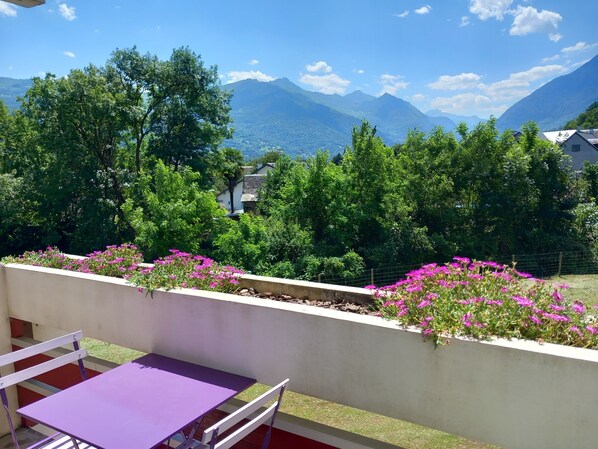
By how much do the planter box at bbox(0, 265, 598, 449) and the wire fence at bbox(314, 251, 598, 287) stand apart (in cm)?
1003

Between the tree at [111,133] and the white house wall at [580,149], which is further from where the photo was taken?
the white house wall at [580,149]

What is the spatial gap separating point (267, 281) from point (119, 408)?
1.21 meters

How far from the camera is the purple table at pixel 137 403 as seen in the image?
174 centimetres

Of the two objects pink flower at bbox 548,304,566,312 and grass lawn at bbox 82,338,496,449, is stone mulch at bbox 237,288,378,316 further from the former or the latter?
grass lawn at bbox 82,338,496,449

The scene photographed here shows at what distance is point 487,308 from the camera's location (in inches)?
70.1

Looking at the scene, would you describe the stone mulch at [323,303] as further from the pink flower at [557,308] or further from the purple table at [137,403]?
the pink flower at [557,308]

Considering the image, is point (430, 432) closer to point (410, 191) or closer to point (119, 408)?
point (119, 408)

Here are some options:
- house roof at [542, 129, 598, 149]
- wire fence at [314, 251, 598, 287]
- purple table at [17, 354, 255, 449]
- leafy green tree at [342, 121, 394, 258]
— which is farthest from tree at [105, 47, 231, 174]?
house roof at [542, 129, 598, 149]

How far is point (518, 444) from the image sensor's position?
155 centimetres

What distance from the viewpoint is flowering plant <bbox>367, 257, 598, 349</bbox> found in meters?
1.67

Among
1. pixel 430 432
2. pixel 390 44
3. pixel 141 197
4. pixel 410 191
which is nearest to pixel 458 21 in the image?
pixel 390 44

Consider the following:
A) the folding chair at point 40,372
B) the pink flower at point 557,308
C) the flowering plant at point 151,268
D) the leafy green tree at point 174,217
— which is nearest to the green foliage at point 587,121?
the leafy green tree at point 174,217

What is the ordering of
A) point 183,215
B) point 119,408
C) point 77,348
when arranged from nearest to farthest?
point 119,408 → point 77,348 → point 183,215

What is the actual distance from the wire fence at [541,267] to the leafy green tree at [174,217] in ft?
16.3
